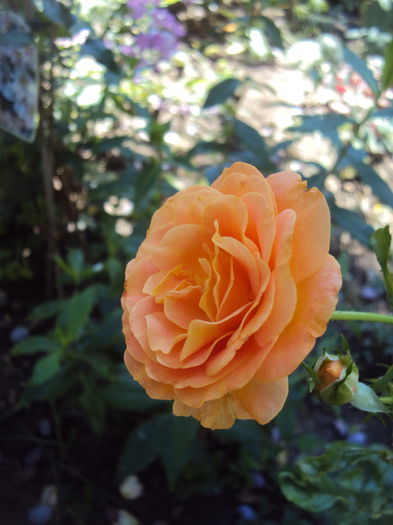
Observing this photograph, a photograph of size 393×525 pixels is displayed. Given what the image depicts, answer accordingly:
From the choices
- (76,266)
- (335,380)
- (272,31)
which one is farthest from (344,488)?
(272,31)

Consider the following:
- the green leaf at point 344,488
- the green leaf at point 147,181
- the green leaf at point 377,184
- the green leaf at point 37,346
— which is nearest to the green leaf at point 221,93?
the green leaf at point 147,181

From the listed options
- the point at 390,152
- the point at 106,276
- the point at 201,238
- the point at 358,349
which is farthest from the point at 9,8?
the point at 390,152

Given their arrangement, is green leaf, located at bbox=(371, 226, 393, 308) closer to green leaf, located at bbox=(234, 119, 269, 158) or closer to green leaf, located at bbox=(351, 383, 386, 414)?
green leaf, located at bbox=(351, 383, 386, 414)

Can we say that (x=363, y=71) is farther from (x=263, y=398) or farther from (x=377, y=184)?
(x=263, y=398)

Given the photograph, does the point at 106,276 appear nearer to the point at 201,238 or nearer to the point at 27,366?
the point at 27,366

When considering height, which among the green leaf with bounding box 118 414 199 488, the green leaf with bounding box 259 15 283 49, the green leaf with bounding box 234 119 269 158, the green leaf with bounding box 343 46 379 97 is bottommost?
the green leaf with bounding box 118 414 199 488

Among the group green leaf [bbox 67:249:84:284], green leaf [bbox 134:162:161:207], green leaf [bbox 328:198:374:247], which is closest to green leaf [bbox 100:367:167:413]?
green leaf [bbox 67:249:84:284]
